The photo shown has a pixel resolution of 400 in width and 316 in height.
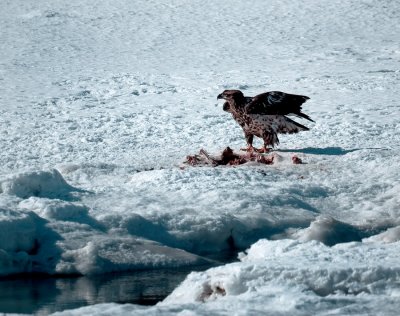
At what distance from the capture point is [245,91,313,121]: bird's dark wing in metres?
10.3

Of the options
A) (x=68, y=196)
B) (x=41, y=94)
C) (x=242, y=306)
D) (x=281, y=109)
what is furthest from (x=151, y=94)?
(x=242, y=306)

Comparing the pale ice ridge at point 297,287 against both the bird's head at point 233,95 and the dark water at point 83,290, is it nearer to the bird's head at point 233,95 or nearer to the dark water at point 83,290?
the dark water at point 83,290

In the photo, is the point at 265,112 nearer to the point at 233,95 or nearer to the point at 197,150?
Result: the point at 233,95

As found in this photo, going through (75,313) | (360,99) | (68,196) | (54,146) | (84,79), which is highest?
(84,79)

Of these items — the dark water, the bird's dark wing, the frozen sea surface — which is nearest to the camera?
the frozen sea surface

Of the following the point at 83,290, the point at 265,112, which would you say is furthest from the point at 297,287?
the point at 265,112

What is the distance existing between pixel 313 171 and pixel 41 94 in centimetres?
725

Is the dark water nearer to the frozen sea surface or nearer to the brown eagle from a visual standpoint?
the frozen sea surface

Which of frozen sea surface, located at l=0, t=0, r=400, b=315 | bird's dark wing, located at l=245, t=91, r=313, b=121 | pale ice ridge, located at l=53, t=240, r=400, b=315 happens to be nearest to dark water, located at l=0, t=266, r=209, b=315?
frozen sea surface, located at l=0, t=0, r=400, b=315

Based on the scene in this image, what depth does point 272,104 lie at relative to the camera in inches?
407

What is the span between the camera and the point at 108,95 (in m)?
15.6

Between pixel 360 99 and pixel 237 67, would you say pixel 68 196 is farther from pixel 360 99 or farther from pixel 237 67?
pixel 237 67

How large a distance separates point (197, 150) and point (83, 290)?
5.07 m

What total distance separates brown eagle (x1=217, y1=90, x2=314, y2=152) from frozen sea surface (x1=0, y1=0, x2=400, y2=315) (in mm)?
359
